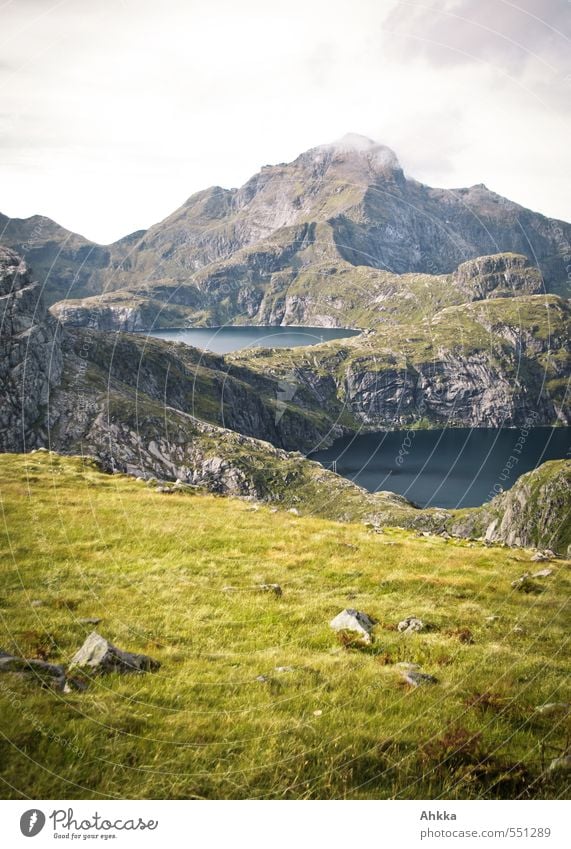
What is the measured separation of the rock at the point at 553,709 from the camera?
1175cm

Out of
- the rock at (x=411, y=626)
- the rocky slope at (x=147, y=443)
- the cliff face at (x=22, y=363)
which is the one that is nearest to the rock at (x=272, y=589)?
the rock at (x=411, y=626)

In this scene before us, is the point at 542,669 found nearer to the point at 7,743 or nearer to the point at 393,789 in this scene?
the point at 393,789

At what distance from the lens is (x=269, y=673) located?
12508 millimetres

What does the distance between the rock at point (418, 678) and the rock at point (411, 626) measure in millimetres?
3282

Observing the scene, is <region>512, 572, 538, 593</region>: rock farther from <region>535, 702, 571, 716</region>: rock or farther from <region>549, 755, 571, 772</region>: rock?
<region>549, 755, 571, 772</region>: rock

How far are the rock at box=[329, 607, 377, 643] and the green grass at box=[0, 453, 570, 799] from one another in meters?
0.51

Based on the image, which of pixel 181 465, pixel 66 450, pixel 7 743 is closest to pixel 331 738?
pixel 7 743

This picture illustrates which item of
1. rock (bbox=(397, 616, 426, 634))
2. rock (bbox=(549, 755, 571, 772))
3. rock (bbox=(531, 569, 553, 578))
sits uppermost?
rock (bbox=(531, 569, 553, 578))

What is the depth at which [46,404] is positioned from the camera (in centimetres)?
16825

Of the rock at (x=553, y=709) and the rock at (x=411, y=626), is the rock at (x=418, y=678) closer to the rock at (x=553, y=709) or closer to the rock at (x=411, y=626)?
the rock at (x=553, y=709)

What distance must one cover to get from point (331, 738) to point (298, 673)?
244 cm

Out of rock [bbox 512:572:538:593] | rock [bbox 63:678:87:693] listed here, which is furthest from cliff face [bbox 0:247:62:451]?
rock [bbox 63:678:87:693]

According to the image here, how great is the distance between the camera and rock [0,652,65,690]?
A: 10609 millimetres
